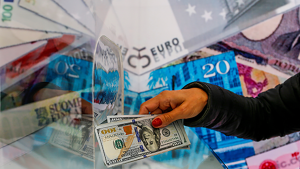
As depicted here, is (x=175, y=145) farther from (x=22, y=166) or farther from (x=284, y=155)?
(x=284, y=155)

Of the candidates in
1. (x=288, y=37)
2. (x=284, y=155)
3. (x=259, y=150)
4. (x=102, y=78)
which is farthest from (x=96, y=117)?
(x=288, y=37)

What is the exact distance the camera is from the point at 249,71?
162 cm

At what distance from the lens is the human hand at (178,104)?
79 cm

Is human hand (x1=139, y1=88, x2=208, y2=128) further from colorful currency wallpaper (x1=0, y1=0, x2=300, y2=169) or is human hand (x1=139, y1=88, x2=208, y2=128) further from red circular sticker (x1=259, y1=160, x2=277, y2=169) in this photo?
red circular sticker (x1=259, y1=160, x2=277, y2=169)

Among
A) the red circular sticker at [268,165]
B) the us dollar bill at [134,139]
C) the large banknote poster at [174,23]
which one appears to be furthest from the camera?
the large banknote poster at [174,23]

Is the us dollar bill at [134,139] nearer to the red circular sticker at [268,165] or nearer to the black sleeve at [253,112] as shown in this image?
the black sleeve at [253,112]

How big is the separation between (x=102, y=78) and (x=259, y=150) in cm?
137

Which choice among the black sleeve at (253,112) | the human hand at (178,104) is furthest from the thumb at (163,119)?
the black sleeve at (253,112)

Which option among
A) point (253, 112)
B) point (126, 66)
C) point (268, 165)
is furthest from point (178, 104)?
point (268, 165)

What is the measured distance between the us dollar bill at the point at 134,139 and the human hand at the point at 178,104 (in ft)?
0.16

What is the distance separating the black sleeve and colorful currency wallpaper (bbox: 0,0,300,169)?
19cm

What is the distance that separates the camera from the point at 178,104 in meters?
0.85

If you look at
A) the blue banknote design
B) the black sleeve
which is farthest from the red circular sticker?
the black sleeve

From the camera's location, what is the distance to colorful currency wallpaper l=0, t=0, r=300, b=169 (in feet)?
2.90
